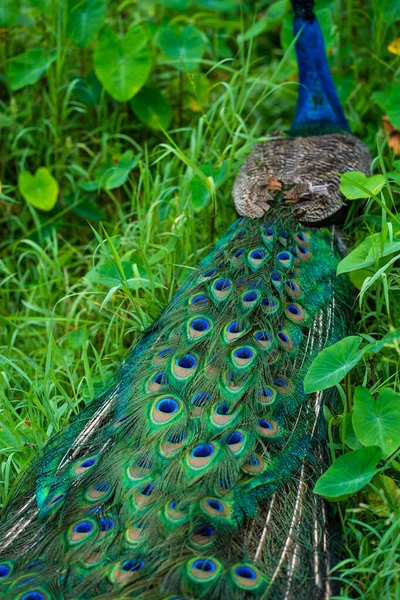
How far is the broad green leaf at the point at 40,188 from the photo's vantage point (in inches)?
146

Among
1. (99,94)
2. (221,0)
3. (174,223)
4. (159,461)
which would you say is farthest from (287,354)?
(221,0)

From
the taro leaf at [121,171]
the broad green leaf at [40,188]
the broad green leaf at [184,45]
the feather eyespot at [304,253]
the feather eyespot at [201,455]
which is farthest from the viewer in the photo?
the broad green leaf at [184,45]

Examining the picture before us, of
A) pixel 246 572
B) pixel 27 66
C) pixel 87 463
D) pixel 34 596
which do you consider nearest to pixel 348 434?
pixel 246 572

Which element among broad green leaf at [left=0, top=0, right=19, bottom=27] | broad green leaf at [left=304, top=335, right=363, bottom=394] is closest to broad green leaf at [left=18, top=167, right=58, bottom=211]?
broad green leaf at [left=0, top=0, right=19, bottom=27]

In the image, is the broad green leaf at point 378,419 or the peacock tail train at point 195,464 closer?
the peacock tail train at point 195,464

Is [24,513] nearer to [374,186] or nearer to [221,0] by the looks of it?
[374,186]

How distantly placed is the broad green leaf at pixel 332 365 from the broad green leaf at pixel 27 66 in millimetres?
2477

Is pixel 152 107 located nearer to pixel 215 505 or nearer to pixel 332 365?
pixel 332 365

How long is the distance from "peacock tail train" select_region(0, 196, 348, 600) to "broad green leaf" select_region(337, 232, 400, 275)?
9.4 inches

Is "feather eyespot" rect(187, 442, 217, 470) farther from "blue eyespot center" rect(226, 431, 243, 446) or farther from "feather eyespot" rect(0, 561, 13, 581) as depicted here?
"feather eyespot" rect(0, 561, 13, 581)

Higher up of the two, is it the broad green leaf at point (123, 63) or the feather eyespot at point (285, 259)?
the broad green leaf at point (123, 63)

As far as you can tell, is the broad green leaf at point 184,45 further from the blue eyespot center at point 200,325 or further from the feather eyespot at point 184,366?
the feather eyespot at point 184,366

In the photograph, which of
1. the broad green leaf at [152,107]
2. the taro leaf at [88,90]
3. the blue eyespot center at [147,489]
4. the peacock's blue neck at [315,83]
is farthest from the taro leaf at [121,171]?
the blue eyespot center at [147,489]

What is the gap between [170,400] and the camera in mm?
2127
